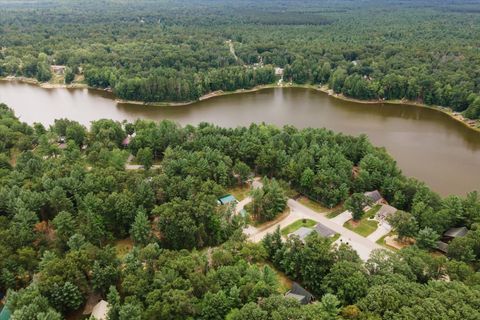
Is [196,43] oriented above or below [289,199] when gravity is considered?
above

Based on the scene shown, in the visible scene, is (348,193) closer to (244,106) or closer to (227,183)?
(227,183)

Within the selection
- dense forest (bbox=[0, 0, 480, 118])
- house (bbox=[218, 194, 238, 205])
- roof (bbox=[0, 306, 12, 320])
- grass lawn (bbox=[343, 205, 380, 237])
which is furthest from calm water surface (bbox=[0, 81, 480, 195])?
roof (bbox=[0, 306, 12, 320])

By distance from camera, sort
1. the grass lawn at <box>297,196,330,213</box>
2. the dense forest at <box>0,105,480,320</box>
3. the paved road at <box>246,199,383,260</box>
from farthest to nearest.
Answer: the grass lawn at <box>297,196,330,213</box>
the paved road at <box>246,199,383,260</box>
the dense forest at <box>0,105,480,320</box>

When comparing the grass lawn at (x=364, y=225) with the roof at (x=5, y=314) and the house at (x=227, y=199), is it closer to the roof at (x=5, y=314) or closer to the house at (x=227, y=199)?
the house at (x=227, y=199)

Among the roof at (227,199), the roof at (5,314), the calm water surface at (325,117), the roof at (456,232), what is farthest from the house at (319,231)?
the roof at (5,314)

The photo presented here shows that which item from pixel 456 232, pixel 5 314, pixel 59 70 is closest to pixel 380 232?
pixel 456 232

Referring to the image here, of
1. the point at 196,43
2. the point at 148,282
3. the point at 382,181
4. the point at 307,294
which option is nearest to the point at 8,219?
the point at 148,282

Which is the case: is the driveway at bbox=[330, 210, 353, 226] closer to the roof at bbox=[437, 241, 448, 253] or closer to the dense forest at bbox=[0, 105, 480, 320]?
the dense forest at bbox=[0, 105, 480, 320]
